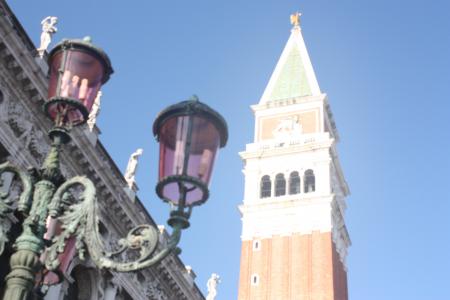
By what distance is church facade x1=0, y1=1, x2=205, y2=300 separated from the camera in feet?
63.1

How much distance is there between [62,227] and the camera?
7945 millimetres

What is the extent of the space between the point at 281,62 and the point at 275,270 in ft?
79.2

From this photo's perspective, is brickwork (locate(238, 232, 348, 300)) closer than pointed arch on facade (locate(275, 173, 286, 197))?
Yes

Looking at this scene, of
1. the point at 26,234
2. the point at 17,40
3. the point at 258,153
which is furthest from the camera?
the point at 258,153

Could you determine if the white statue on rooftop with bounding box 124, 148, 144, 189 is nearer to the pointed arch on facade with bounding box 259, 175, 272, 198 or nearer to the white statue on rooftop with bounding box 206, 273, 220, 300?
the white statue on rooftop with bounding box 206, 273, 220, 300

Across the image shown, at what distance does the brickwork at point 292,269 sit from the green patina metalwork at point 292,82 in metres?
15.4

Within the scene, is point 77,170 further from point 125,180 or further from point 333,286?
point 333,286

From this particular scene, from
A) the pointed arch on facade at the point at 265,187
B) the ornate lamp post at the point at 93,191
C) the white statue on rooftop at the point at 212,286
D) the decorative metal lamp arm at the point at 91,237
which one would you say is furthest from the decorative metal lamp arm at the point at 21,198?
the pointed arch on facade at the point at 265,187

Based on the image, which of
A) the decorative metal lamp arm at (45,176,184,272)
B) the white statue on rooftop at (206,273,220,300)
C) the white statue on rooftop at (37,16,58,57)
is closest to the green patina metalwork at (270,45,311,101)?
the white statue on rooftop at (206,273,220,300)

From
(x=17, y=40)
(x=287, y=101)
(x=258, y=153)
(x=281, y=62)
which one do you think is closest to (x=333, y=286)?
(x=258, y=153)

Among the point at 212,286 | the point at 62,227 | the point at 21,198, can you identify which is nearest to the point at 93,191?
the point at 62,227

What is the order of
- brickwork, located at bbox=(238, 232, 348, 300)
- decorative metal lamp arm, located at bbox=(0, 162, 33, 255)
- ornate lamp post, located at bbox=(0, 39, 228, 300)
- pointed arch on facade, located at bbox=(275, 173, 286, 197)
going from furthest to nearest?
pointed arch on facade, located at bbox=(275, 173, 286, 197)
brickwork, located at bbox=(238, 232, 348, 300)
decorative metal lamp arm, located at bbox=(0, 162, 33, 255)
ornate lamp post, located at bbox=(0, 39, 228, 300)

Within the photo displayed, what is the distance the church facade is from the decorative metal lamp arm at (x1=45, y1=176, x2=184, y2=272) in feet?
30.8

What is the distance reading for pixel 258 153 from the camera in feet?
192
